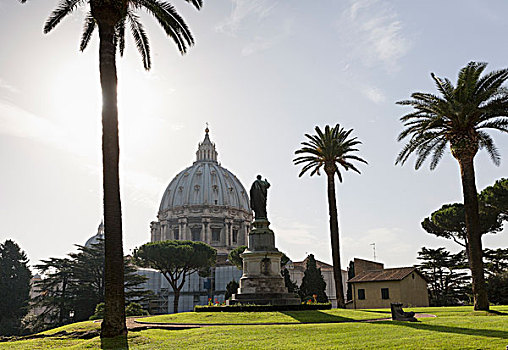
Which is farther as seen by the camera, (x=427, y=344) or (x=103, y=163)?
(x=103, y=163)

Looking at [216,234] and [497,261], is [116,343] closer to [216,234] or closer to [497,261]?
[497,261]

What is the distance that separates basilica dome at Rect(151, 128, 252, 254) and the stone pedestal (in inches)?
3149

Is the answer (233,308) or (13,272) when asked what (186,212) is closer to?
(13,272)

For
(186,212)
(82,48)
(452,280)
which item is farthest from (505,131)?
(186,212)

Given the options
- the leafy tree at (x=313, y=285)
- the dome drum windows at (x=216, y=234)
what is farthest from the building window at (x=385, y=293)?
the dome drum windows at (x=216, y=234)

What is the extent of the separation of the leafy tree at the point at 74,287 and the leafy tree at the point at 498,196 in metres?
42.0

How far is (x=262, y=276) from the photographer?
2798 cm

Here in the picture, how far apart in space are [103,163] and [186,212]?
10017 centimetres

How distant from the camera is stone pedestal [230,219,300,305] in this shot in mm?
27188

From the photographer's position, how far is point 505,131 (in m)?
24.6

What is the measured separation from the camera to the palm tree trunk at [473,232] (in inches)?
918

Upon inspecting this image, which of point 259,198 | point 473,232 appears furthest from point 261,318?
point 473,232

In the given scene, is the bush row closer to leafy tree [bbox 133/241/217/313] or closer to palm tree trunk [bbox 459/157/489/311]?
palm tree trunk [bbox 459/157/489/311]

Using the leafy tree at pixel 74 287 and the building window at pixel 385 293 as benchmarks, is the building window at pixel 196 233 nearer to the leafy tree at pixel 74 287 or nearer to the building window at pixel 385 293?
the leafy tree at pixel 74 287
